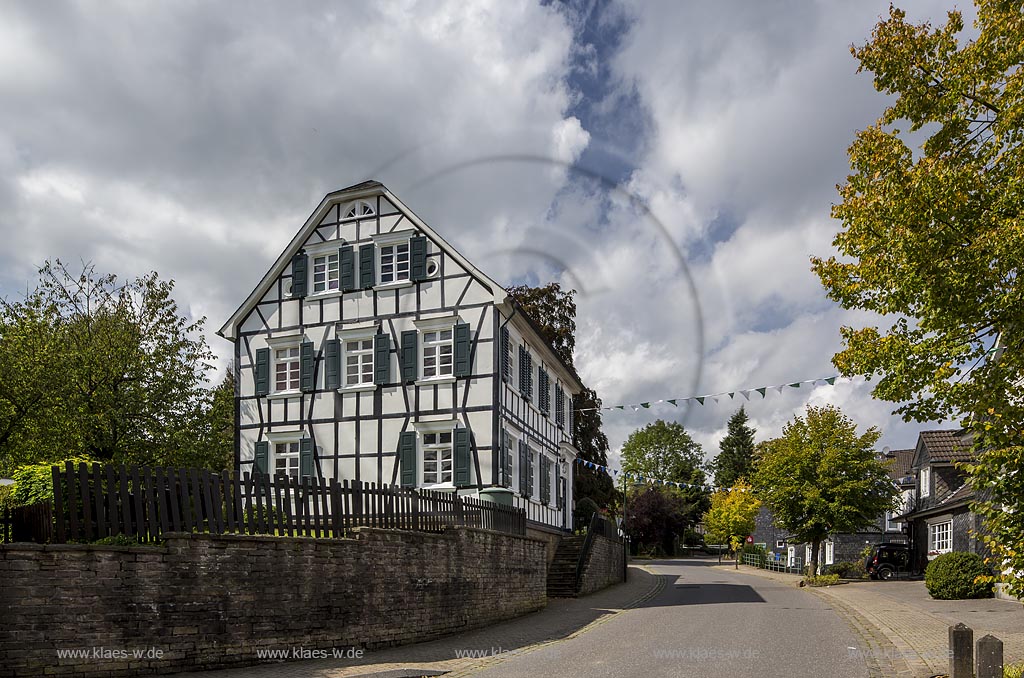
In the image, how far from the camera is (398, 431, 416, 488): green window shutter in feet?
83.3

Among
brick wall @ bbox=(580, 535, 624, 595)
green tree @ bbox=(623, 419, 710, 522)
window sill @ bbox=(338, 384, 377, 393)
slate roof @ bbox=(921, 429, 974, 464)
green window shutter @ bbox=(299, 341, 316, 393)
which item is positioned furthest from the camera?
green tree @ bbox=(623, 419, 710, 522)

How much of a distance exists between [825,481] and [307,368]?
20.7 meters

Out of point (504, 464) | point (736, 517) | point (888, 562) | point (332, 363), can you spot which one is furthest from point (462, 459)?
point (736, 517)

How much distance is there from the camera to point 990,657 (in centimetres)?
838

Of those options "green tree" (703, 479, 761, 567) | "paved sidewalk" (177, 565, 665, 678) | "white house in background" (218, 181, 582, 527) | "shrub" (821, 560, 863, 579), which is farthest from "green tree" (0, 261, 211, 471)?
"green tree" (703, 479, 761, 567)

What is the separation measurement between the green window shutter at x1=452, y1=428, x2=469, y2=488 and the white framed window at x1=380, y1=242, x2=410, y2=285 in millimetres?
5199

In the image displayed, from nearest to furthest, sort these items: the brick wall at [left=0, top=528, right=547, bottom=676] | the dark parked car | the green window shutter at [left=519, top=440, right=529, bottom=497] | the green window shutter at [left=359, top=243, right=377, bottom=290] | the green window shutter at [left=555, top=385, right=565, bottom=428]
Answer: the brick wall at [left=0, top=528, right=547, bottom=676] → the green window shutter at [left=359, top=243, right=377, bottom=290] → the green window shutter at [left=519, top=440, right=529, bottom=497] → the green window shutter at [left=555, top=385, right=565, bottom=428] → the dark parked car

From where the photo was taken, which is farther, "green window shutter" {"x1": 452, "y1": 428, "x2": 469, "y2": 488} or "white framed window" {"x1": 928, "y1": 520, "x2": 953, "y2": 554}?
"white framed window" {"x1": 928, "y1": 520, "x2": 953, "y2": 554}

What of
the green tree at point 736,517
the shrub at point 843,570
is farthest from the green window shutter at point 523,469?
the green tree at point 736,517

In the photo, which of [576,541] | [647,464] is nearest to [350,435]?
[576,541]

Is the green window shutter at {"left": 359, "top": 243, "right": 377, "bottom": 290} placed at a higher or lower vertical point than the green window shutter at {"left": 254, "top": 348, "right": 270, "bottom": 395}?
higher

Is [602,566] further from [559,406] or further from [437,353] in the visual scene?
[437,353]

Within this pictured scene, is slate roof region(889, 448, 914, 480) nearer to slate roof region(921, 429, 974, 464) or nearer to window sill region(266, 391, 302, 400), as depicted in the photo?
slate roof region(921, 429, 974, 464)

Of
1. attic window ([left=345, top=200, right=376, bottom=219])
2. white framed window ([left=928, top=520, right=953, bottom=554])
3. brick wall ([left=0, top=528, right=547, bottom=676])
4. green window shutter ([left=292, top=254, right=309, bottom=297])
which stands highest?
attic window ([left=345, top=200, right=376, bottom=219])
